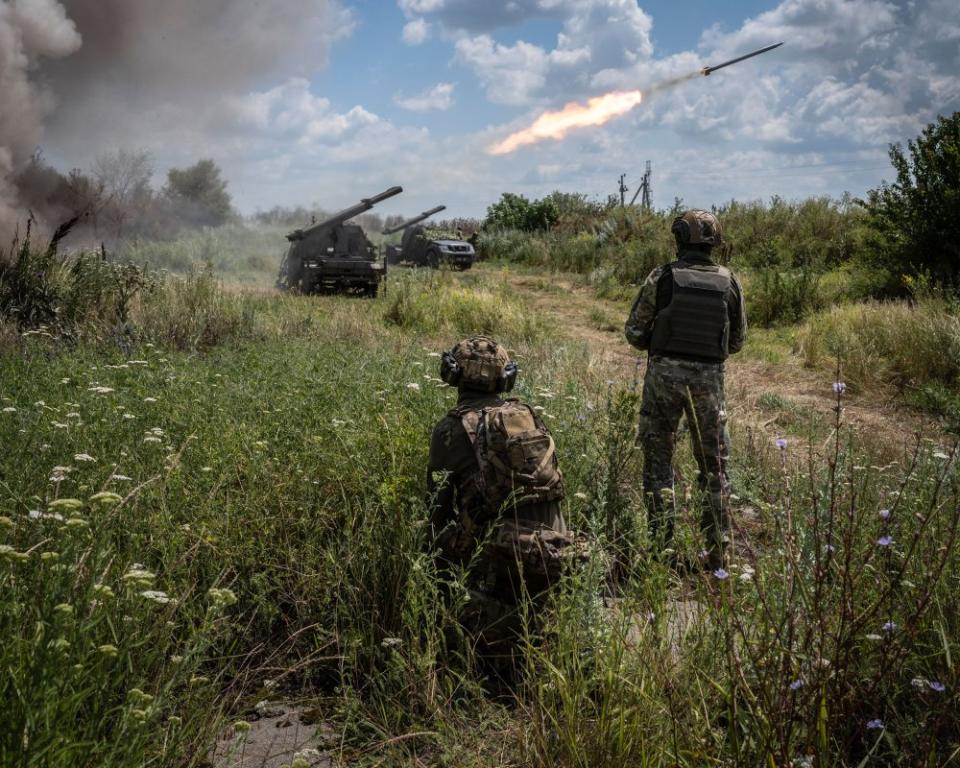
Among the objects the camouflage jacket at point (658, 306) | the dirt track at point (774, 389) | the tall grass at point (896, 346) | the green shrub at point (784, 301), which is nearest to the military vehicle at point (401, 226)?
the dirt track at point (774, 389)

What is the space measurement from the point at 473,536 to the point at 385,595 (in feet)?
1.90

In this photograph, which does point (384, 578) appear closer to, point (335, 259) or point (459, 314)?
point (459, 314)

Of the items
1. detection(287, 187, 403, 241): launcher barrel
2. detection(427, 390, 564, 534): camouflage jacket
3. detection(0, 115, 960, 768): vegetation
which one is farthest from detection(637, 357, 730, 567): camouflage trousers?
detection(287, 187, 403, 241): launcher barrel

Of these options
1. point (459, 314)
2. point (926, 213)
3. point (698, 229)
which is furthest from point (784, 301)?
point (698, 229)

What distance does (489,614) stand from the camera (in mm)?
3402

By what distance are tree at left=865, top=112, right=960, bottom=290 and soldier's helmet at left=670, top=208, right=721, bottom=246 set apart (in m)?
9.03

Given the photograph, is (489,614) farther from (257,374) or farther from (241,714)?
(257,374)

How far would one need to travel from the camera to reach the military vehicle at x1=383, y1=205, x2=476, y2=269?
899 inches

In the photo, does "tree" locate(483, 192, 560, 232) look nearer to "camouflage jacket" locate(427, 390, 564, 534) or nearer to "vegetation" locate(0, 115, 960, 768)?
"vegetation" locate(0, 115, 960, 768)

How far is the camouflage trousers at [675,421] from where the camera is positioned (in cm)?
500

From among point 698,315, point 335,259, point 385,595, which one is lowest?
point 385,595

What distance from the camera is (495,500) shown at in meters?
3.38

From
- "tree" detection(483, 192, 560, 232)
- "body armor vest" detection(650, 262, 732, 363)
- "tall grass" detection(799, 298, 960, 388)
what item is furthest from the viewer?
"tree" detection(483, 192, 560, 232)

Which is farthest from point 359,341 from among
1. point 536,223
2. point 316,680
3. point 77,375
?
point 536,223
